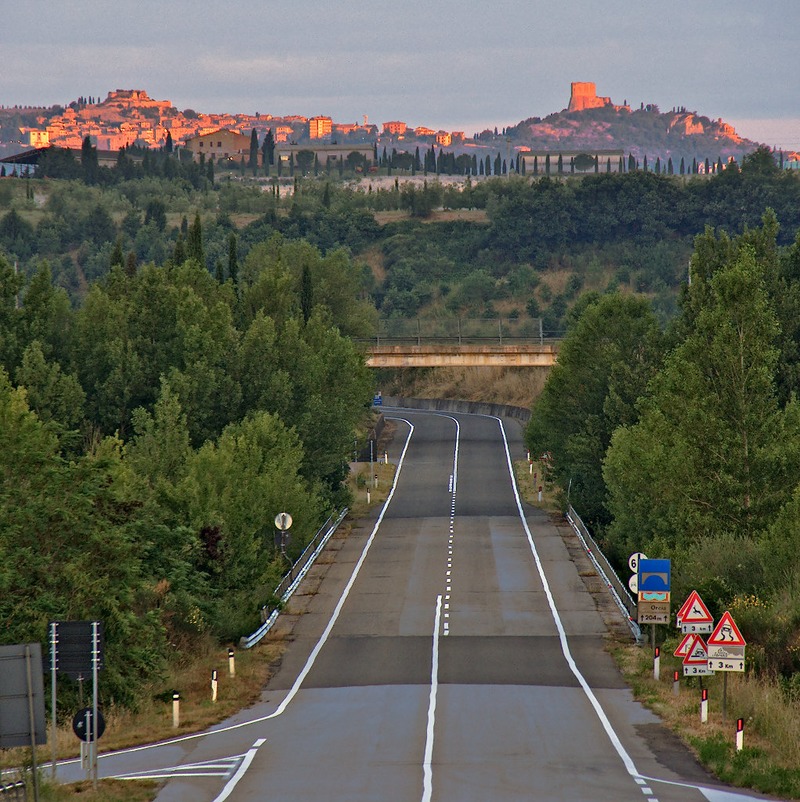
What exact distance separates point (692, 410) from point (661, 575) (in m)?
11.2

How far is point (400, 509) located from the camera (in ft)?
229

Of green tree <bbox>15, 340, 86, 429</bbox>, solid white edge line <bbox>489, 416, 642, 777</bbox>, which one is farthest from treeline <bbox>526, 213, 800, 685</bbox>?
green tree <bbox>15, 340, 86, 429</bbox>

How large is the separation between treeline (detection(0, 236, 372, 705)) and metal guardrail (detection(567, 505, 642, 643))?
10.1 meters

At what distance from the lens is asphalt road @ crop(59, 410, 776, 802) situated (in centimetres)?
2256

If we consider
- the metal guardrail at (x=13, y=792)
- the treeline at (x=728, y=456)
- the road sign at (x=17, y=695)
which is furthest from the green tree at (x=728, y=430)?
the road sign at (x=17, y=695)

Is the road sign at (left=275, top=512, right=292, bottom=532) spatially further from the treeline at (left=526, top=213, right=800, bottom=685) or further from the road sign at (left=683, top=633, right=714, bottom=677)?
the road sign at (left=683, top=633, right=714, bottom=677)

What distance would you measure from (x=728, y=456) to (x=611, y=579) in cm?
560

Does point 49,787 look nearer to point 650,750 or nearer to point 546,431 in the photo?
point 650,750

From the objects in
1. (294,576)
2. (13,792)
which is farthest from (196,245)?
(13,792)

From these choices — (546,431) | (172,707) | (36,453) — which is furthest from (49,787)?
(546,431)

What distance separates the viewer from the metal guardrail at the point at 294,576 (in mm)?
39416

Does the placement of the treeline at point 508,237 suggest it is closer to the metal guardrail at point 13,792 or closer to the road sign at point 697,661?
the road sign at point 697,661

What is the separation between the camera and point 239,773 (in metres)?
23.3

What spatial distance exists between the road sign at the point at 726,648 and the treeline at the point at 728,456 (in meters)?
4.62
